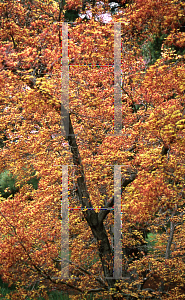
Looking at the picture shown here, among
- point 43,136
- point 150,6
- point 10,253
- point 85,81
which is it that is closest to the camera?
point 10,253

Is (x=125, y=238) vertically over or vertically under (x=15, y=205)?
under

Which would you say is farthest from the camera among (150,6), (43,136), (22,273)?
(150,6)

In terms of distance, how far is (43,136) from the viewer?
5.78 meters

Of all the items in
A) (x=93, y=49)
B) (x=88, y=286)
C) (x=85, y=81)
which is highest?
(x=93, y=49)

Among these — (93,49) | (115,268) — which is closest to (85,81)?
(93,49)

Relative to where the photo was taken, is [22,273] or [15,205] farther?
[15,205]

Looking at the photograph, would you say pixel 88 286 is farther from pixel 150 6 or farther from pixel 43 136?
pixel 150 6

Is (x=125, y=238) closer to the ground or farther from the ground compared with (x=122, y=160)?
closer to the ground

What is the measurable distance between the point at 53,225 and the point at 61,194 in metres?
0.84

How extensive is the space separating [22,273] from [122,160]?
9.87 feet

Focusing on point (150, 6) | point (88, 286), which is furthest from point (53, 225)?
point (150, 6)

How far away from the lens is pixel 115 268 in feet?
20.3

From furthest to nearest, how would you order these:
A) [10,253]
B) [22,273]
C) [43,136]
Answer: [43,136], [22,273], [10,253]

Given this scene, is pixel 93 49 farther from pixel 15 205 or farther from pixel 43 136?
pixel 15 205
